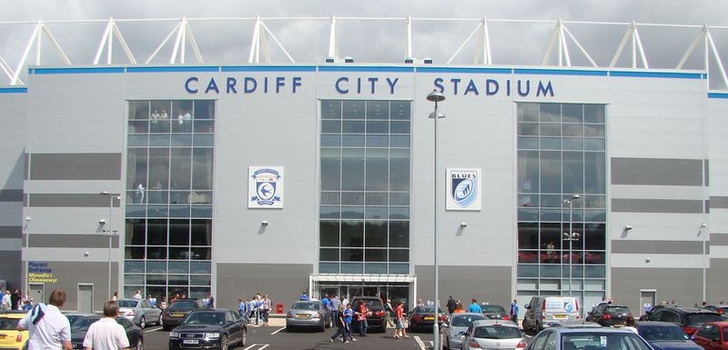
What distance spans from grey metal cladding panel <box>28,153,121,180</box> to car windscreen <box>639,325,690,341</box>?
3609cm

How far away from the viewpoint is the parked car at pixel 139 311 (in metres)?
34.8

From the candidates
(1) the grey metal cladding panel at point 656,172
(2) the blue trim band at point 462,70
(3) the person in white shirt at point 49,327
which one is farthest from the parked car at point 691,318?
(2) the blue trim band at point 462,70

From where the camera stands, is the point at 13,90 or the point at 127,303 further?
the point at 13,90

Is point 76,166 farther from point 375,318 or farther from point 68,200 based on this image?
point 375,318

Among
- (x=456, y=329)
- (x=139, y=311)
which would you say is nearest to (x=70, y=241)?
(x=139, y=311)

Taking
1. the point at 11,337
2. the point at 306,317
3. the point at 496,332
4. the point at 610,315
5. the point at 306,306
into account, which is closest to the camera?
the point at 11,337

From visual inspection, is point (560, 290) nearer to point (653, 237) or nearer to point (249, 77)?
point (653, 237)

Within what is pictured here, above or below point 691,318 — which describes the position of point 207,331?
below

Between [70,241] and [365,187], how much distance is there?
18610 millimetres

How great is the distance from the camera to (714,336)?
70.2 feet

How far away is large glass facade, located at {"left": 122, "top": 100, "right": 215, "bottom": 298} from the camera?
47.8 m

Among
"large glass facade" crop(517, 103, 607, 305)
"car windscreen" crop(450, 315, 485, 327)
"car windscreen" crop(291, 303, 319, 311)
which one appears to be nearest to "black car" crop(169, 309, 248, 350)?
"car windscreen" crop(450, 315, 485, 327)

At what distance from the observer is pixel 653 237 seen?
4784 centimetres

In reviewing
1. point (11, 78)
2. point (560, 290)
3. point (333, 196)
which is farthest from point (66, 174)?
point (560, 290)
